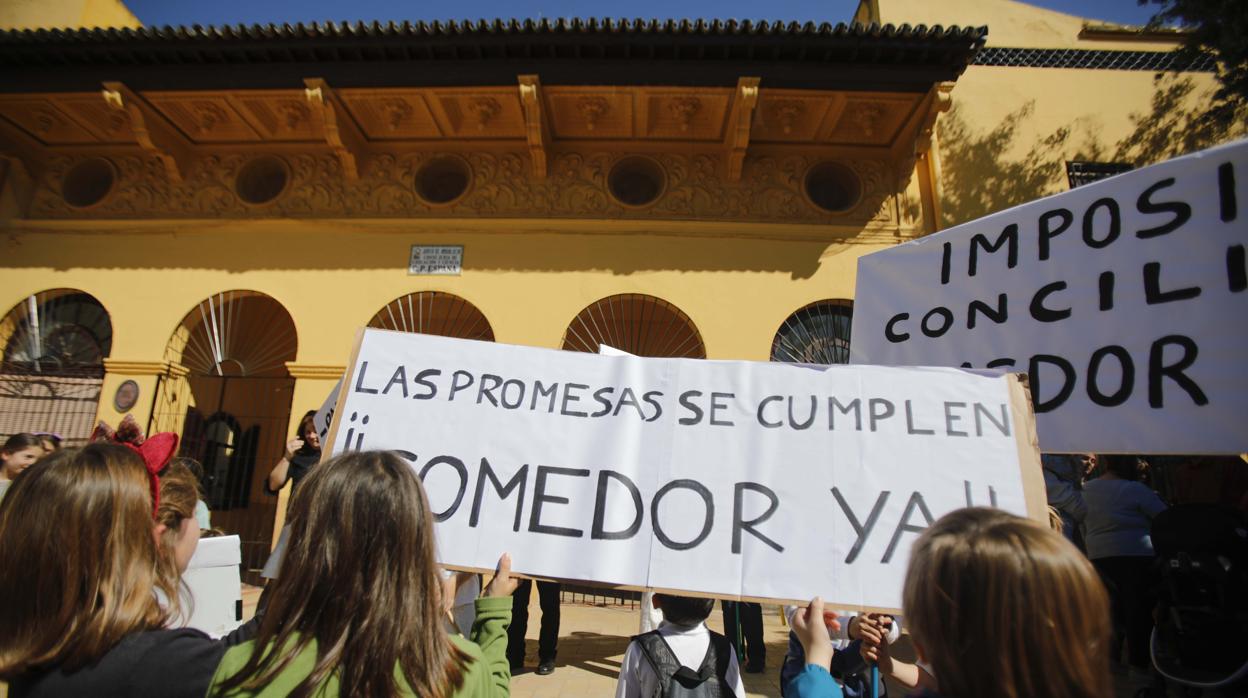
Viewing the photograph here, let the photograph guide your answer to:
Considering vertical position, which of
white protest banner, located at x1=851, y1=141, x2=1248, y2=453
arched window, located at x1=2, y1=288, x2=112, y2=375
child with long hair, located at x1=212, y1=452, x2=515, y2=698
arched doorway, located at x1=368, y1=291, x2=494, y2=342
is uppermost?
arched doorway, located at x1=368, y1=291, x2=494, y2=342

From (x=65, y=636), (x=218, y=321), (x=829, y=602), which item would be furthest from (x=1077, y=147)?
(x=218, y=321)

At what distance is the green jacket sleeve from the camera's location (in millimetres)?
1354

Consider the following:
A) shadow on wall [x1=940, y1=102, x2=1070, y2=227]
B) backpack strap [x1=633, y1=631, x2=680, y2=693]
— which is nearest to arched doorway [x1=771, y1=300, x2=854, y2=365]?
shadow on wall [x1=940, y1=102, x2=1070, y2=227]

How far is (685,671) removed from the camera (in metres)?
2.25

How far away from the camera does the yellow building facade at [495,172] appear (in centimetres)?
707

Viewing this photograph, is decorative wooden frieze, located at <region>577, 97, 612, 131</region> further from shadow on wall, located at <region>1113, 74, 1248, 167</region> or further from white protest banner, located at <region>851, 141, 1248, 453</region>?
shadow on wall, located at <region>1113, 74, 1248, 167</region>

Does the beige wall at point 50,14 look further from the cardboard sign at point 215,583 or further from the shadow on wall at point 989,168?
the shadow on wall at point 989,168

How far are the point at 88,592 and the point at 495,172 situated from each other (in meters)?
7.24

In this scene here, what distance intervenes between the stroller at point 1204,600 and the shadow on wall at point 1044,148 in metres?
5.05

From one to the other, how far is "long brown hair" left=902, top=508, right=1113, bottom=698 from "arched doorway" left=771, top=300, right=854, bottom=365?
6.24m

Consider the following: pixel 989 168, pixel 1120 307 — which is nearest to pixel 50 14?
pixel 1120 307

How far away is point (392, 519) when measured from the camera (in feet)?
4.16

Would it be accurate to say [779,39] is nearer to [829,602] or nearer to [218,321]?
[829,602]

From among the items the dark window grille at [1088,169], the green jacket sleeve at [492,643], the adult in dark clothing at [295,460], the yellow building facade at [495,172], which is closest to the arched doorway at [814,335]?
the yellow building facade at [495,172]
